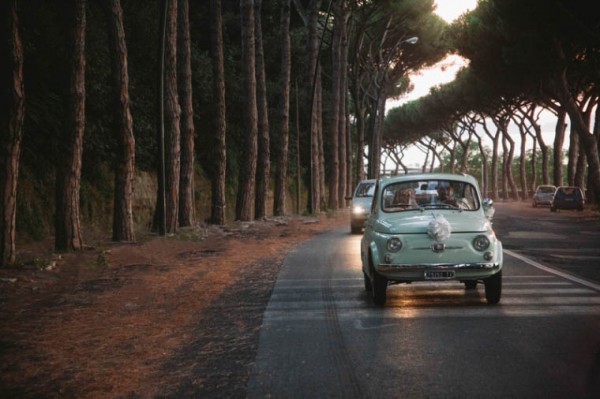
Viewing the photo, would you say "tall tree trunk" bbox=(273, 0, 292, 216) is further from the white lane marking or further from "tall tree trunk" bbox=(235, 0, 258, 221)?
the white lane marking

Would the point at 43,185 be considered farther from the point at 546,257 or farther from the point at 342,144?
the point at 342,144

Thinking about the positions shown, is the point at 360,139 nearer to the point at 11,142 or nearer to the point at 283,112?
the point at 283,112

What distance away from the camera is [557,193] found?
124 feet

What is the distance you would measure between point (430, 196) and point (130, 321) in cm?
437

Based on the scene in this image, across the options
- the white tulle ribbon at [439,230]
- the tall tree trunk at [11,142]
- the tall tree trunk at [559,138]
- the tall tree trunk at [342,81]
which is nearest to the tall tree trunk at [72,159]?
the tall tree trunk at [11,142]

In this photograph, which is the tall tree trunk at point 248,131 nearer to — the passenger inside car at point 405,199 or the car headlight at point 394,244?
the passenger inside car at point 405,199

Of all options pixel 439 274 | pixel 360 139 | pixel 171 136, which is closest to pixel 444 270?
pixel 439 274

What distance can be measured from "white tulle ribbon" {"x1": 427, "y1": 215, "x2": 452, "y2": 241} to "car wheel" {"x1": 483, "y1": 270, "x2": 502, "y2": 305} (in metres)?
0.77

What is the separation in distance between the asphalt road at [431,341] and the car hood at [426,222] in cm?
94

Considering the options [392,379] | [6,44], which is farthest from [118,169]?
[392,379]

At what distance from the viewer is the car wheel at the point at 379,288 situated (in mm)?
8422

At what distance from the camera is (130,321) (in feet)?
25.9

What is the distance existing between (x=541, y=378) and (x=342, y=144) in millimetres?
35325

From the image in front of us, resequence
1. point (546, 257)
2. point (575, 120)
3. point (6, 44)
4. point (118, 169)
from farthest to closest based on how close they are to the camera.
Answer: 1. point (575, 120)
2. point (118, 169)
3. point (546, 257)
4. point (6, 44)
